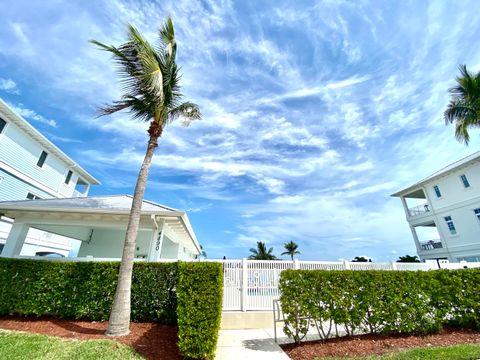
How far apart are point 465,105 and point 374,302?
1535 centimetres

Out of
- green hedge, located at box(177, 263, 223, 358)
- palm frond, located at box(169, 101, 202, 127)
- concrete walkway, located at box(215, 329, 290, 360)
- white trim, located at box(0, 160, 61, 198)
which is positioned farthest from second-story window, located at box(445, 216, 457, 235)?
white trim, located at box(0, 160, 61, 198)

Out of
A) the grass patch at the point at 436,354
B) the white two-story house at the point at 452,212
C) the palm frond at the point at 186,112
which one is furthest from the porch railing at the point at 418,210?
the palm frond at the point at 186,112

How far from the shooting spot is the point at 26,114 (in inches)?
580

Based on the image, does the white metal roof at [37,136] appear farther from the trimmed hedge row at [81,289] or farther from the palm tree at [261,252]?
the palm tree at [261,252]

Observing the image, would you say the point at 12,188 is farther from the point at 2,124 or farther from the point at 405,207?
the point at 405,207

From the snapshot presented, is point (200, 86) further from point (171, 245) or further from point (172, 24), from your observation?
point (171, 245)

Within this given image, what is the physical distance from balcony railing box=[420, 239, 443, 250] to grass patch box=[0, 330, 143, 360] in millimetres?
26083

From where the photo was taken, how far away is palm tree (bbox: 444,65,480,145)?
533 inches

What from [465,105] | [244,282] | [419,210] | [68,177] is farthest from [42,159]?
[419,210]

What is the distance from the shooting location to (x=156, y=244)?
952 cm

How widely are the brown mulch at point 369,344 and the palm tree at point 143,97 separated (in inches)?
168

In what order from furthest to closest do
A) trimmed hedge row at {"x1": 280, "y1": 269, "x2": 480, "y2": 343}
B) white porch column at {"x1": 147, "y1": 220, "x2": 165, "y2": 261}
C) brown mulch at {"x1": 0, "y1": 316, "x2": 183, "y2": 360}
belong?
white porch column at {"x1": 147, "y1": 220, "x2": 165, "y2": 261} → trimmed hedge row at {"x1": 280, "y1": 269, "x2": 480, "y2": 343} → brown mulch at {"x1": 0, "y1": 316, "x2": 183, "y2": 360}

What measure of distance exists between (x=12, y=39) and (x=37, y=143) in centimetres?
1062

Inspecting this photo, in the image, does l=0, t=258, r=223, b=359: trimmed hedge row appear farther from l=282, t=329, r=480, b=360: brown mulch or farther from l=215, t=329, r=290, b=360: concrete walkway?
l=282, t=329, r=480, b=360: brown mulch
